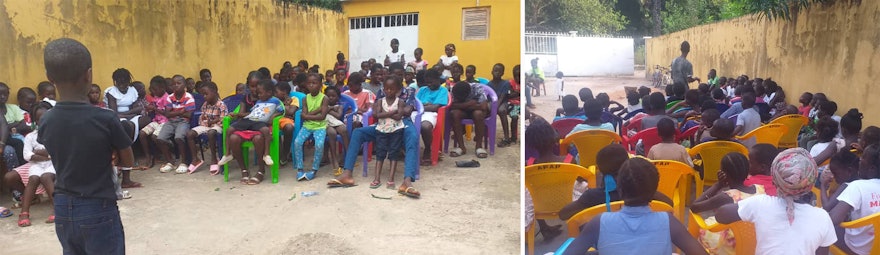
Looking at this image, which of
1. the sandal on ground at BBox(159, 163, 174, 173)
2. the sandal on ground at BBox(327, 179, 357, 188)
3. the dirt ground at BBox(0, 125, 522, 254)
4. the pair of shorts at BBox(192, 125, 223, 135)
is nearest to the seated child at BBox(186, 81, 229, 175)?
the pair of shorts at BBox(192, 125, 223, 135)

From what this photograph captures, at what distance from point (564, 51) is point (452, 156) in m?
3.10

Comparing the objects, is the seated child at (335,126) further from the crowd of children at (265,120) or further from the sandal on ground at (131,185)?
the sandal on ground at (131,185)

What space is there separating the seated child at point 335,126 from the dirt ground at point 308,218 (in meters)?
0.21

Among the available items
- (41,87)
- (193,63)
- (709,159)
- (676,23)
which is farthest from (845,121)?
(193,63)

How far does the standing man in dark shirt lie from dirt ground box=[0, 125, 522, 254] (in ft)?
3.57

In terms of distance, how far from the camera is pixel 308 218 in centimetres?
411

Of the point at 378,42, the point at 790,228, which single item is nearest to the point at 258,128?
the point at 790,228

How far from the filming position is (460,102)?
19.4 ft

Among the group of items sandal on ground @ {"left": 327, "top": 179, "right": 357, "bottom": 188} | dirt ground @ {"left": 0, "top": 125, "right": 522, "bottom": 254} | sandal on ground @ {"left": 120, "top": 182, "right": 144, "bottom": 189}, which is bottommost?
dirt ground @ {"left": 0, "top": 125, "right": 522, "bottom": 254}

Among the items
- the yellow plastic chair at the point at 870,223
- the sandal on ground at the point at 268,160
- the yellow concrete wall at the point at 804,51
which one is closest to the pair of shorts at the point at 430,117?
the sandal on ground at the point at 268,160

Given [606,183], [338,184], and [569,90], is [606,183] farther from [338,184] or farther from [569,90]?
[338,184]

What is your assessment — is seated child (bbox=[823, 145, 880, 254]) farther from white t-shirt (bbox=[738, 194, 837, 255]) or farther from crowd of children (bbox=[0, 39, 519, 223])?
crowd of children (bbox=[0, 39, 519, 223])

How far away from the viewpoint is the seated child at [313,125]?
17.0 feet

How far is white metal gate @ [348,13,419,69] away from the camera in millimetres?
11312
